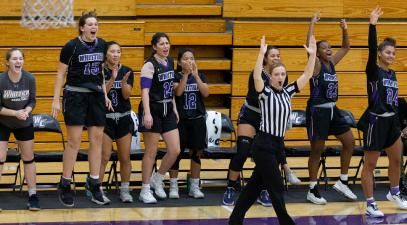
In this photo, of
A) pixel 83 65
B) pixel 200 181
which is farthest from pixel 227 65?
pixel 83 65

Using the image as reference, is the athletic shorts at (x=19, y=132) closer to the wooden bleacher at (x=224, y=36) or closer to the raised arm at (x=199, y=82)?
the raised arm at (x=199, y=82)

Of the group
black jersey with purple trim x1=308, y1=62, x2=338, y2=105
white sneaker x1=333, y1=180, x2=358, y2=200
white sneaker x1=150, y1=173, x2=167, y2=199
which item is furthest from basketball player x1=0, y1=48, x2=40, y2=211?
white sneaker x1=333, y1=180, x2=358, y2=200

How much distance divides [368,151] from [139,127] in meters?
2.48

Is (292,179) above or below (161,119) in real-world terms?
below

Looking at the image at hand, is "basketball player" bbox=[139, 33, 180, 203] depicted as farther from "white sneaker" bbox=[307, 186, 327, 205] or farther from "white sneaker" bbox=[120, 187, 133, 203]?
"white sneaker" bbox=[307, 186, 327, 205]

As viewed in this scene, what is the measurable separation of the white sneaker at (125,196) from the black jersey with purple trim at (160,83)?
1.02m

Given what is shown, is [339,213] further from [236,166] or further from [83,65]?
[83,65]

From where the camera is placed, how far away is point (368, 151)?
8.42 m

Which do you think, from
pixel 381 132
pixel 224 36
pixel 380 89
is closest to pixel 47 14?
pixel 380 89

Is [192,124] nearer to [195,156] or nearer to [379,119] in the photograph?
[195,156]

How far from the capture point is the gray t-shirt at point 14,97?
8273mm

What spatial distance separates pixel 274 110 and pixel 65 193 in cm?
257

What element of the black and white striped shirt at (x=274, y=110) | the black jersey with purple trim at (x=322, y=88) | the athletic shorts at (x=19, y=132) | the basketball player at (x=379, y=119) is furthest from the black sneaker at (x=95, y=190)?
the basketball player at (x=379, y=119)

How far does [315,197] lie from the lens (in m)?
8.98
